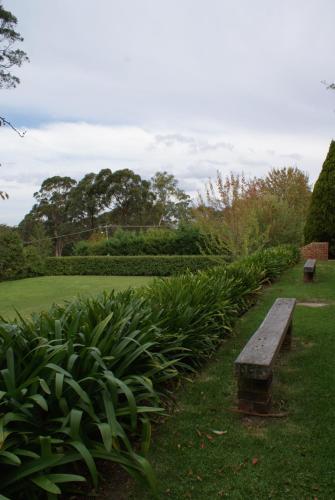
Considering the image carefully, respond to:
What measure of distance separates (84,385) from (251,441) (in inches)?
42.2

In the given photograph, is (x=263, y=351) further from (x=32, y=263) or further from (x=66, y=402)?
(x=32, y=263)

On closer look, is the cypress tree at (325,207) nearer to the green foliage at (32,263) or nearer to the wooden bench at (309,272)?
the wooden bench at (309,272)

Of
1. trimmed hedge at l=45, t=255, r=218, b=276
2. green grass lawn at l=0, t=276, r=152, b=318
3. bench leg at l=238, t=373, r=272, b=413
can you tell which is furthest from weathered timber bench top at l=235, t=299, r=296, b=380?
trimmed hedge at l=45, t=255, r=218, b=276

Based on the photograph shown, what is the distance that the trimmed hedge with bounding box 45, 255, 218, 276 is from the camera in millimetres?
17812

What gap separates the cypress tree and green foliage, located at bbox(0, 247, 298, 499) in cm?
1016

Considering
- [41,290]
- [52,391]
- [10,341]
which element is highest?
[10,341]

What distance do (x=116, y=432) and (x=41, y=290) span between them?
40.5 feet

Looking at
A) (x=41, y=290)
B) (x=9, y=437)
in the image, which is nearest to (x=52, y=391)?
(x=9, y=437)

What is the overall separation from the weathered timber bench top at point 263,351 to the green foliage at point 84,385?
0.55 metres

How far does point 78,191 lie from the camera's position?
132ft

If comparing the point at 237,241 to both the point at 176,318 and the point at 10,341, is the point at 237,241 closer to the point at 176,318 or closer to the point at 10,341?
the point at 176,318

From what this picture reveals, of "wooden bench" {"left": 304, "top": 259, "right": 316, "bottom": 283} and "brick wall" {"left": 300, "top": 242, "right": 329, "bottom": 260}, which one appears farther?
"brick wall" {"left": 300, "top": 242, "right": 329, "bottom": 260}

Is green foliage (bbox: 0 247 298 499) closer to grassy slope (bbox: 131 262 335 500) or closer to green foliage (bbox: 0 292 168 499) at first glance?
green foliage (bbox: 0 292 168 499)

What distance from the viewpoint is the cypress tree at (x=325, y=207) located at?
Result: 42.1 feet
